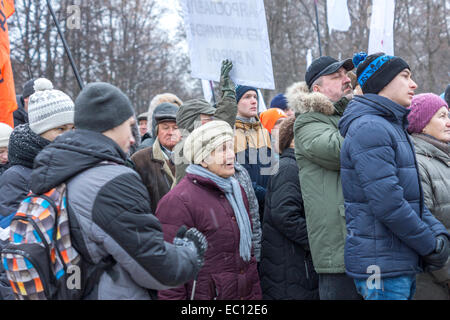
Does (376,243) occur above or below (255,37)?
below

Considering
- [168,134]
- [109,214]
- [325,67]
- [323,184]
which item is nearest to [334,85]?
[325,67]

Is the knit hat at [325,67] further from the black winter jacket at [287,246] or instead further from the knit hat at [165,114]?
the knit hat at [165,114]

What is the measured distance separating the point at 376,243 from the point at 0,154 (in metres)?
2.82

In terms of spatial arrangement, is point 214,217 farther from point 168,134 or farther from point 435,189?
point 168,134

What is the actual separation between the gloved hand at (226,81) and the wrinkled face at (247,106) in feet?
1.72

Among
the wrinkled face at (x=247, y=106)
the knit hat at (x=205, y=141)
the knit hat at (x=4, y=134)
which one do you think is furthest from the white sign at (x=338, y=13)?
the knit hat at (x=4, y=134)

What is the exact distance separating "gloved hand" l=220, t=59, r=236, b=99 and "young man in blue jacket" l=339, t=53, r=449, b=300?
3.77ft

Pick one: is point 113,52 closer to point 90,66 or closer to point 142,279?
point 90,66

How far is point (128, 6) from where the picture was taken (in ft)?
83.0

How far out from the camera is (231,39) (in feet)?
14.1

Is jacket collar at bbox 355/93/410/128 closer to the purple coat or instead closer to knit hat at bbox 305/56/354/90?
knit hat at bbox 305/56/354/90

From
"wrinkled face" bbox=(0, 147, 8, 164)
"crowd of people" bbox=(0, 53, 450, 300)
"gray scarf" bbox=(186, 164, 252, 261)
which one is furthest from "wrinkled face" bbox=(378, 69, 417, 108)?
"wrinkled face" bbox=(0, 147, 8, 164)

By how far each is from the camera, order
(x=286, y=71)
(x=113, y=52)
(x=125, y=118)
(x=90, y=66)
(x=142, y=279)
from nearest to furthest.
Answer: (x=142, y=279) → (x=125, y=118) → (x=90, y=66) → (x=113, y=52) → (x=286, y=71)
